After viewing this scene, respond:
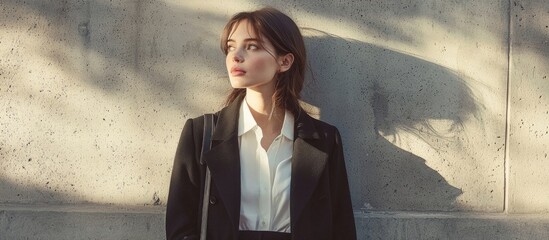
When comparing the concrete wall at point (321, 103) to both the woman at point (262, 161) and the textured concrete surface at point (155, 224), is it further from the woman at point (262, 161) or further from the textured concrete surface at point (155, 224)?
the woman at point (262, 161)

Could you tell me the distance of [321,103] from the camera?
4.00 metres

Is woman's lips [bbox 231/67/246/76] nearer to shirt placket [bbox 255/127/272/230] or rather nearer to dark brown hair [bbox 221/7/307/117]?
dark brown hair [bbox 221/7/307/117]

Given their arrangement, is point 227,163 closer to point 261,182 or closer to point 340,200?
point 261,182

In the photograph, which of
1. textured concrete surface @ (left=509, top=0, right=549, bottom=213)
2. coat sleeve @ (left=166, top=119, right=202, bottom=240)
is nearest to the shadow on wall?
textured concrete surface @ (left=509, top=0, right=549, bottom=213)

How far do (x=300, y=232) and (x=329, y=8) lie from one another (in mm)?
1296

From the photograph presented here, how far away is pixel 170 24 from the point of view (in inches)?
156

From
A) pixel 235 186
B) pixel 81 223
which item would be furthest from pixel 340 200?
pixel 81 223

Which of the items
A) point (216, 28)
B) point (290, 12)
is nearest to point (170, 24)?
point (216, 28)

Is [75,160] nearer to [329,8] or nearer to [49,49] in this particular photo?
[49,49]

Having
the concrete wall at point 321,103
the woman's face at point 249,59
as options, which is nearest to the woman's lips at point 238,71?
the woman's face at point 249,59

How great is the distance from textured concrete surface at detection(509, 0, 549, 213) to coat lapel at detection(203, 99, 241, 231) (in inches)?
64.8

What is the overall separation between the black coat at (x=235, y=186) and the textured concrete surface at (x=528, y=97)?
43.4 inches

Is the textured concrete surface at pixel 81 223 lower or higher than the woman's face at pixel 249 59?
lower

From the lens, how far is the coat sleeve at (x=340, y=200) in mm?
3646
